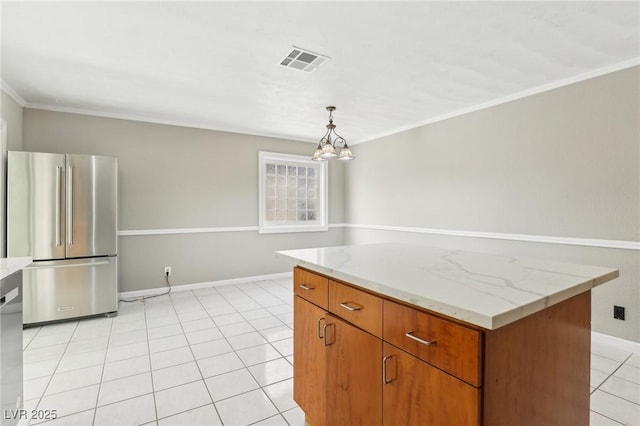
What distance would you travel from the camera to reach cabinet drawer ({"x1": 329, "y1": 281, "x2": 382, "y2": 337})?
124cm

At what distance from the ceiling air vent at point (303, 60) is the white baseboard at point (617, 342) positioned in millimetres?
3508

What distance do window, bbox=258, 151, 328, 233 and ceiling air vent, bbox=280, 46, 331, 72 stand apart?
2.55 metres

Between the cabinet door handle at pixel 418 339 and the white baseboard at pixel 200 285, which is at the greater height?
the cabinet door handle at pixel 418 339

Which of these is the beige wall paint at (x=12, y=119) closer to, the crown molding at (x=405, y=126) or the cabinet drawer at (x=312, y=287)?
the crown molding at (x=405, y=126)

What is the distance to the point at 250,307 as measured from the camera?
12.5 ft

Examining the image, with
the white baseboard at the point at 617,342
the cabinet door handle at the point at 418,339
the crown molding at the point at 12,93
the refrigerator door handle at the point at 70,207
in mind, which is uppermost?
the crown molding at the point at 12,93

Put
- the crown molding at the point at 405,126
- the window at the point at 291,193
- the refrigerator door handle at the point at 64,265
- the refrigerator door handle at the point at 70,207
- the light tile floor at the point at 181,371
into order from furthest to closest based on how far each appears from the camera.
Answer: the window at the point at 291,193 → the refrigerator door handle at the point at 70,207 → the refrigerator door handle at the point at 64,265 → the crown molding at the point at 405,126 → the light tile floor at the point at 181,371

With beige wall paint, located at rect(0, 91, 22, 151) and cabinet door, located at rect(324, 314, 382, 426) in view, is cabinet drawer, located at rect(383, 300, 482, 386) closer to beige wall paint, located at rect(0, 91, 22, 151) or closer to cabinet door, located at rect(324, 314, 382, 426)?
cabinet door, located at rect(324, 314, 382, 426)

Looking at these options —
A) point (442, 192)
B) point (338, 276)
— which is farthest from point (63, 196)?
point (442, 192)

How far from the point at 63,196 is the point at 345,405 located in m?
3.57

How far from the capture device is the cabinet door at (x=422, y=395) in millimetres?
914

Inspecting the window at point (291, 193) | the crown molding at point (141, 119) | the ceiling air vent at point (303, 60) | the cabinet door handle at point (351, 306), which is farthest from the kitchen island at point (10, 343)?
the window at point (291, 193)

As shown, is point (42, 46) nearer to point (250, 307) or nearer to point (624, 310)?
point (250, 307)

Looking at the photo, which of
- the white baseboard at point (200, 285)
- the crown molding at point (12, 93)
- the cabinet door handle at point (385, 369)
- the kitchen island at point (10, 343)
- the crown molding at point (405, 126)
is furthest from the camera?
the white baseboard at point (200, 285)
